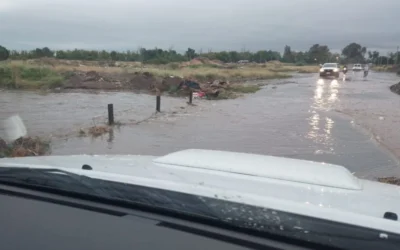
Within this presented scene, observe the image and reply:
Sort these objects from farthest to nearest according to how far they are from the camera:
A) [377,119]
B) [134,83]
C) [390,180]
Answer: [134,83] → [377,119] → [390,180]

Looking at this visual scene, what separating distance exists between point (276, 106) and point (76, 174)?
22.1 meters

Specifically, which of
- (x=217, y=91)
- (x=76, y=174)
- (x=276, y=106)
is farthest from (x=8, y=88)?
(x=76, y=174)

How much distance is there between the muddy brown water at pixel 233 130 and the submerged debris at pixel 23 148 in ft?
2.37

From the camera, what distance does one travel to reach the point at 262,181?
2318 millimetres

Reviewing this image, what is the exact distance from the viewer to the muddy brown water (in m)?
11.5

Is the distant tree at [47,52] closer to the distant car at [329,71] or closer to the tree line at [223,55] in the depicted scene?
the tree line at [223,55]

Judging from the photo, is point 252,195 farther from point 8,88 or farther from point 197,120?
point 8,88

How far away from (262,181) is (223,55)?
400 ft

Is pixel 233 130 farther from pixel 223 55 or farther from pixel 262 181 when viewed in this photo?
pixel 223 55

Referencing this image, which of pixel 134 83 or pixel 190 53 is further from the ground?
pixel 190 53

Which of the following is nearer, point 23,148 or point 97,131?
point 23,148

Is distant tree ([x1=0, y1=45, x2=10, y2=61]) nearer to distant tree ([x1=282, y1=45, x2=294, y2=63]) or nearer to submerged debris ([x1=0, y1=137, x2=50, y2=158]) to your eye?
submerged debris ([x1=0, y1=137, x2=50, y2=158])

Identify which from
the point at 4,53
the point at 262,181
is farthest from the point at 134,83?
the point at 4,53

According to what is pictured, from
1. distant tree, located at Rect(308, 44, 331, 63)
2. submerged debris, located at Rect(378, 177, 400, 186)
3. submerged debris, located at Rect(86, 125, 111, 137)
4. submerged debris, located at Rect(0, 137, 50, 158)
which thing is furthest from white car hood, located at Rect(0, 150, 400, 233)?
distant tree, located at Rect(308, 44, 331, 63)
